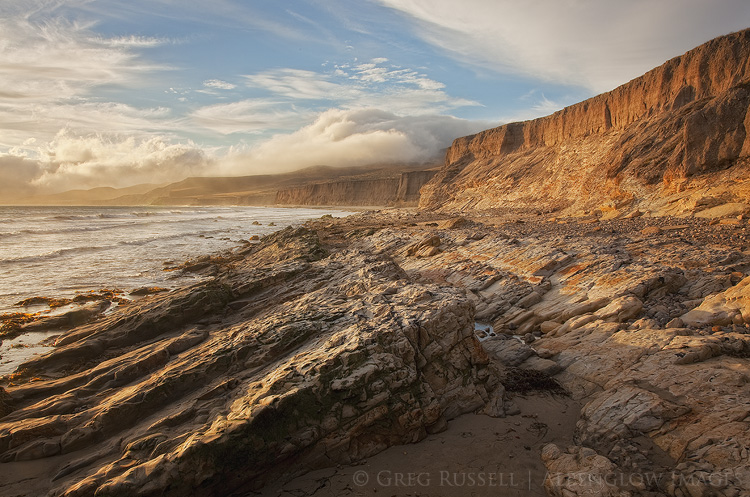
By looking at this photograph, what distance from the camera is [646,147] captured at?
29125 mm

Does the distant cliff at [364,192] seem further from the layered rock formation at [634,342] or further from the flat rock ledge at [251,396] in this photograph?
the flat rock ledge at [251,396]

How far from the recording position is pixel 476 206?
51.5m

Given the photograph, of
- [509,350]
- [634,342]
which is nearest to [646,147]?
[634,342]

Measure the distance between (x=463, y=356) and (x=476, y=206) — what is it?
46.5 m

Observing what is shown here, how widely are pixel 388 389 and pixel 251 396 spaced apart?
2.21 metres

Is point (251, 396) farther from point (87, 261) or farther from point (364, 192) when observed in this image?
point (364, 192)

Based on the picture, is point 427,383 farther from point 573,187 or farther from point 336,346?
point 573,187

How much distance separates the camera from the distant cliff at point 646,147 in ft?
72.8

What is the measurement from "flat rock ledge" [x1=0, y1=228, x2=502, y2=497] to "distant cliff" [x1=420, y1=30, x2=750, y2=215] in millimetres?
19985

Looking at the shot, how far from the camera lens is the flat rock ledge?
525 cm

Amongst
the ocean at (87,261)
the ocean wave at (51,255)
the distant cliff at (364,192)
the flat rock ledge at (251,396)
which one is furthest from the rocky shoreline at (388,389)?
the distant cliff at (364,192)

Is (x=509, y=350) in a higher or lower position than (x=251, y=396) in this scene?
lower

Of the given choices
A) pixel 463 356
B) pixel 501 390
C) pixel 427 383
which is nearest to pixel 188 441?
pixel 427 383

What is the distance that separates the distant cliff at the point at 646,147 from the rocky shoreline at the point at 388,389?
1522 cm
